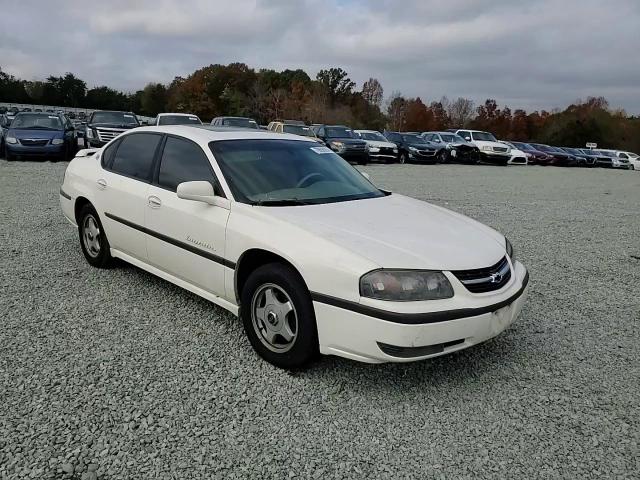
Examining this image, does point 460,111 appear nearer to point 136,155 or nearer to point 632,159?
point 632,159

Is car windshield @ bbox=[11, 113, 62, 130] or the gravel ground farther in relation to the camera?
car windshield @ bbox=[11, 113, 62, 130]

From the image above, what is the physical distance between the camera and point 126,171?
454 centimetres

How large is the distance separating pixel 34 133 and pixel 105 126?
2584 mm

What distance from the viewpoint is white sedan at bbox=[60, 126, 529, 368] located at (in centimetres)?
277

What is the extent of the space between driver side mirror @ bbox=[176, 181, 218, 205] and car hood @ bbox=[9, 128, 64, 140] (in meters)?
13.8

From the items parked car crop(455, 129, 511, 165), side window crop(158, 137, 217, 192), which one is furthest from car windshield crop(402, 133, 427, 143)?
side window crop(158, 137, 217, 192)

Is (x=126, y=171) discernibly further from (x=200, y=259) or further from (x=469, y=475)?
(x=469, y=475)

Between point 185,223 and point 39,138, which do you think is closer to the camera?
point 185,223

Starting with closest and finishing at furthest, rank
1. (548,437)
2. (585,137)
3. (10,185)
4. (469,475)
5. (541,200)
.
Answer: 1. (469,475)
2. (548,437)
3. (10,185)
4. (541,200)
5. (585,137)

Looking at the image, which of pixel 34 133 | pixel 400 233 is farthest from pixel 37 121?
pixel 400 233

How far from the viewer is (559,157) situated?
32.8 m

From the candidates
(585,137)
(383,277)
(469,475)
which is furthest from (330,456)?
(585,137)

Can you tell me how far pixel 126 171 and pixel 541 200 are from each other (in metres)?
10.5

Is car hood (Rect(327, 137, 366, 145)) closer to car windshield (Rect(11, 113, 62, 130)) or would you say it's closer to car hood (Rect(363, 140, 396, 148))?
car hood (Rect(363, 140, 396, 148))
